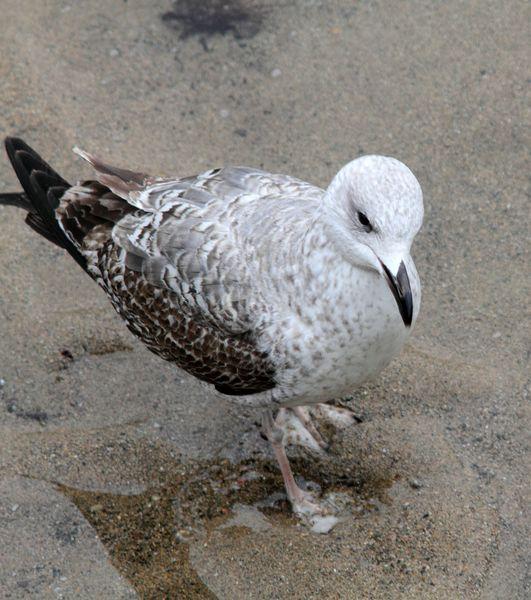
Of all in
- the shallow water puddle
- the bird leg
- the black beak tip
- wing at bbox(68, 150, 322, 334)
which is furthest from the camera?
the bird leg

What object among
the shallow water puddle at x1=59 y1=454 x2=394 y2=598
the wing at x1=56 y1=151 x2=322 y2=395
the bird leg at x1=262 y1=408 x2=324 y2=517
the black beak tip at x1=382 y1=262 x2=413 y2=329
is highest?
the black beak tip at x1=382 y1=262 x2=413 y2=329

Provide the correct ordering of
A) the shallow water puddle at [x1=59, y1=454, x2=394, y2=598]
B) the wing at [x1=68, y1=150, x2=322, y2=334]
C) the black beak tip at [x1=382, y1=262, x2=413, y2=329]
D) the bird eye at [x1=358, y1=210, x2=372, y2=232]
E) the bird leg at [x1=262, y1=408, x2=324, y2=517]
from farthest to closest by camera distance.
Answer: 1. the bird leg at [x1=262, y1=408, x2=324, y2=517]
2. the shallow water puddle at [x1=59, y1=454, x2=394, y2=598]
3. the wing at [x1=68, y1=150, x2=322, y2=334]
4. the bird eye at [x1=358, y1=210, x2=372, y2=232]
5. the black beak tip at [x1=382, y1=262, x2=413, y2=329]

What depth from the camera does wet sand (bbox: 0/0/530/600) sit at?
4.24m

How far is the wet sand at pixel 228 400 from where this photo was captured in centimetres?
424

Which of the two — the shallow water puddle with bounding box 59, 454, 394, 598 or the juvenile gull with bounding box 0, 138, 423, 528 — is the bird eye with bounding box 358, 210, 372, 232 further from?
the shallow water puddle with bounding box 59, 454, 394, 598

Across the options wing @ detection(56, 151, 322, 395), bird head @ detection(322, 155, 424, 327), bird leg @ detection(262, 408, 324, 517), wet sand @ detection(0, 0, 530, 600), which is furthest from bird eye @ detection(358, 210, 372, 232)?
wet sand @ detection(0, 0, 530, 600)

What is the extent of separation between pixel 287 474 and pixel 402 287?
1423 millimetres

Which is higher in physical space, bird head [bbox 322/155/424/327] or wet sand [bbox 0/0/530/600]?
bird head [bbox 322/155/424/327]

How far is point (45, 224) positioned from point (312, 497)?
1.85 meters

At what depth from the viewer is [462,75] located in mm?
6094

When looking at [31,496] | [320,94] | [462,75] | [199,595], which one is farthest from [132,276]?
[462,75]

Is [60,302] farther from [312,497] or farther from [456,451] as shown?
[456,451]

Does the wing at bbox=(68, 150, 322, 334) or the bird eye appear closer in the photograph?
the bird eye

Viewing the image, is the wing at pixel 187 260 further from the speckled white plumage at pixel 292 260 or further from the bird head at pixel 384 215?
the bird head at pixel 384 215
